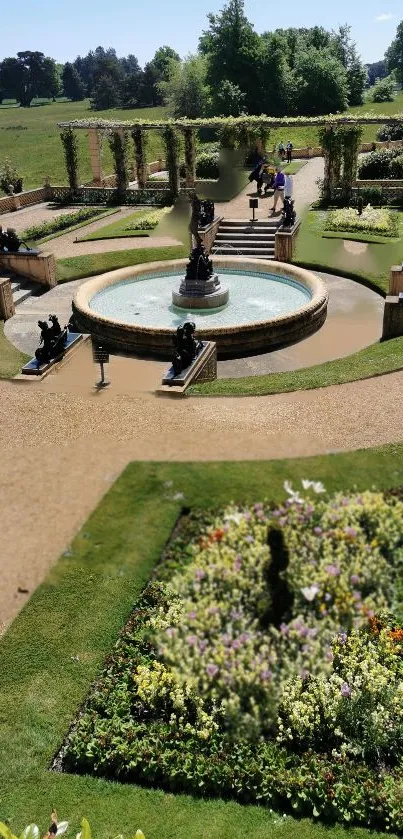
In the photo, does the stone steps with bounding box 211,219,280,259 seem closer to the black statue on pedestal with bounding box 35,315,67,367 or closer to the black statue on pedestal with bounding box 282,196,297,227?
the black statue on pedestal with bounding box 282,196,297,227

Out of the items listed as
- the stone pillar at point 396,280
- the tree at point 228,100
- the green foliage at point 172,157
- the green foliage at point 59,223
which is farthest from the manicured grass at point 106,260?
the tree at point 228,100

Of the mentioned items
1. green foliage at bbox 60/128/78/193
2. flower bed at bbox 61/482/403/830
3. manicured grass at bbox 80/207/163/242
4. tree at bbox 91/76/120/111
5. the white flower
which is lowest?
flower bed at bbox 61/482/403/830

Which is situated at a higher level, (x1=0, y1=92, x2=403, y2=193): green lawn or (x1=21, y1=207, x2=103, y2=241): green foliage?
(x1=0, y1=92, x2=403, y2=193): green lawn

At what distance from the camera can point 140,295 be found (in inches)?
1014

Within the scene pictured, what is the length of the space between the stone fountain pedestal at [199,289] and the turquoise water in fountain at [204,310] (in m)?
0.24

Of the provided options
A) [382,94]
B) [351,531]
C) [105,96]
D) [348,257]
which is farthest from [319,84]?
[351,531]

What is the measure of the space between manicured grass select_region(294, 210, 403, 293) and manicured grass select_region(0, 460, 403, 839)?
659 inches

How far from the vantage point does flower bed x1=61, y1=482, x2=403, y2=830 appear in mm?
8219

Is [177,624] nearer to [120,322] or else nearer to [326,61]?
[120,322]

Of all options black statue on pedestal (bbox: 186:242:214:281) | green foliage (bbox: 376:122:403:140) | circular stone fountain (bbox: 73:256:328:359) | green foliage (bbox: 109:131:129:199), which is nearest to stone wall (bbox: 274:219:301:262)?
circular stone fountain (bbox: 73:256:328:359)

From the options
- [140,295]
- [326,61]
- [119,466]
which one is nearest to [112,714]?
[119,466]

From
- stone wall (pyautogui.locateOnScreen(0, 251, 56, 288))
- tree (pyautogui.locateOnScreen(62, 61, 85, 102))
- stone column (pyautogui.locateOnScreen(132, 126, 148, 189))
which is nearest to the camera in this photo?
stone wall (pyautogui.locateOnScreen(0, 251, 56, 288))

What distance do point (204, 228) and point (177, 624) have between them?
26160mm

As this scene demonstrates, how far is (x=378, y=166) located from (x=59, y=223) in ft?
77.5
